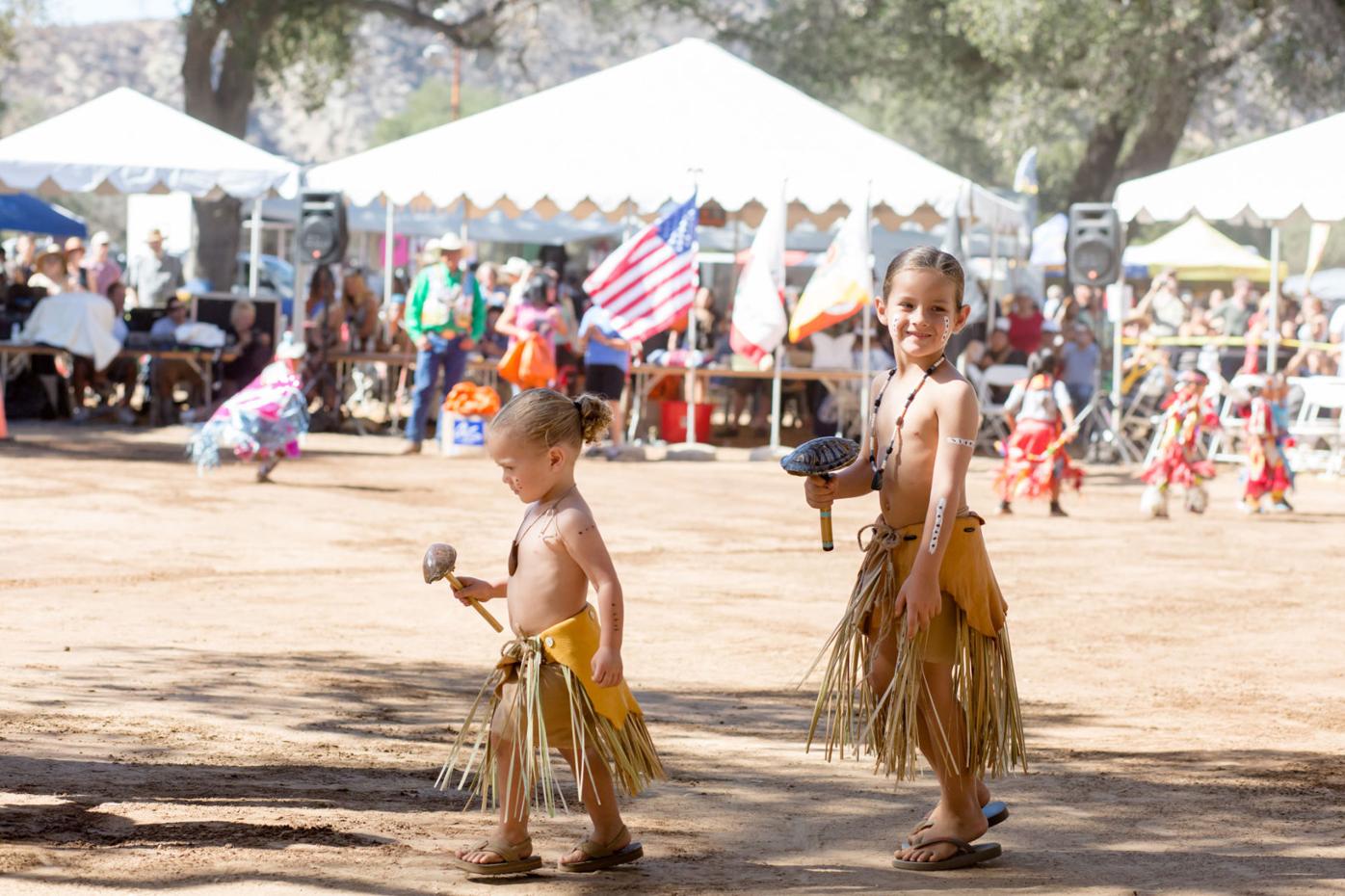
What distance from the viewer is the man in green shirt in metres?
17.2

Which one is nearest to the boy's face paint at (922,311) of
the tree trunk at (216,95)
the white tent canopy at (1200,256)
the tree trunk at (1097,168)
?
the tree trunk at (216,95)

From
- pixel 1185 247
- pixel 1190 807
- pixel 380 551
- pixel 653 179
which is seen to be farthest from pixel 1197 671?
pixel 1185 247

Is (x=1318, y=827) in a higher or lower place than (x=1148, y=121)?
lower

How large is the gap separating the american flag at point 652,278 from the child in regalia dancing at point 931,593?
42.8 ft

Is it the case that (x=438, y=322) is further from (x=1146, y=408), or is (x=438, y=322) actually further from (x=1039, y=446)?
(x=1146, y=408)

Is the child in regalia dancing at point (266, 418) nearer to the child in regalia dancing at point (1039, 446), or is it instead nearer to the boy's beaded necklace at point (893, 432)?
the child in regalia dancing at point (1039, 446)

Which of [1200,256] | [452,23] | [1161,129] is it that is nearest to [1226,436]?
[1161,129]

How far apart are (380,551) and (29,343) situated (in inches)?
384

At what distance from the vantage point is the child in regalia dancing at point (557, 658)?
430cm

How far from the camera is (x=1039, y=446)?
1368 cm

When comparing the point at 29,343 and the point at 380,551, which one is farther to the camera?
the point at 29,343

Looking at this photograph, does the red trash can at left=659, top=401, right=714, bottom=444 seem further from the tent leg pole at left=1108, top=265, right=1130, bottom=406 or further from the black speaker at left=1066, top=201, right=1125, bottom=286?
the tent leg pole at left=1108, top=265, right=1130, bottom=406

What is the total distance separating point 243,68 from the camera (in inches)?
1163

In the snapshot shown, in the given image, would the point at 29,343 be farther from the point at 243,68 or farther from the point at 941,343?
the point at 941,343
